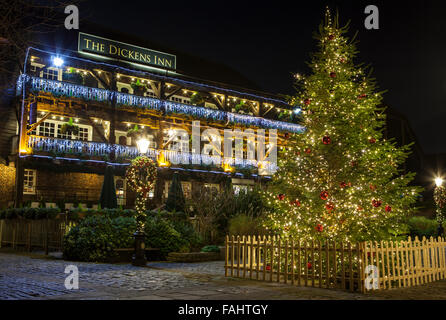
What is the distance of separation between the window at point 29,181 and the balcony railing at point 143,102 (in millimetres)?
4601

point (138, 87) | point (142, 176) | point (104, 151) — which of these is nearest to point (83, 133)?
point (104, 151)

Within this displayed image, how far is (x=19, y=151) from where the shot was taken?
70.5ft

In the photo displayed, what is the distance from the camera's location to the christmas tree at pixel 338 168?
9766 mm

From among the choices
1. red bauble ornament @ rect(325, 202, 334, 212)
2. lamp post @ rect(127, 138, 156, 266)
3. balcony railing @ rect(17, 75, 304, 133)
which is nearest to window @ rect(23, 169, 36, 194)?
balcony railing @ rect(17, 75, 304, 133)

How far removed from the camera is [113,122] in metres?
25.2

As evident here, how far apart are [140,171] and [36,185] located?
12.8 m

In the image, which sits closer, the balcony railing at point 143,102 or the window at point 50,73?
the balcony railing at point 143,102

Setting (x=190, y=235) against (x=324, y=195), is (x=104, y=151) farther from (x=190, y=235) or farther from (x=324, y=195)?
(x=324, y=195)

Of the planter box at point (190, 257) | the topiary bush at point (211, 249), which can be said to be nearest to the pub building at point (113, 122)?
the topiary bush at point (211, 249)

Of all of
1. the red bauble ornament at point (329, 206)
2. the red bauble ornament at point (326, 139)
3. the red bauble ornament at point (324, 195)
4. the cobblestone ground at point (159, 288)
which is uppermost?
the red bauble ornament at point (326, 139)

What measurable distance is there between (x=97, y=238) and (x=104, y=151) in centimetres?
1078

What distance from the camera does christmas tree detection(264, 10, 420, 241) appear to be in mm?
9766

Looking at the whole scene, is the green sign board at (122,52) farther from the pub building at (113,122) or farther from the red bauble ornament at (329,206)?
the red bauble ornament at (329,206)
